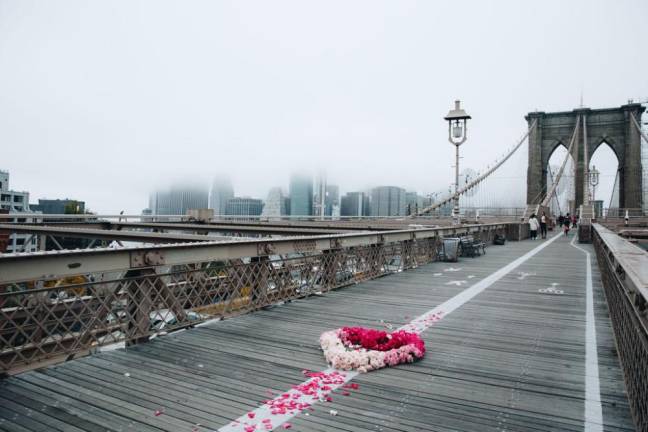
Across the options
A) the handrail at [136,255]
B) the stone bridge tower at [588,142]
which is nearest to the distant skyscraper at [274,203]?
the stone bridge tower at [588,142]

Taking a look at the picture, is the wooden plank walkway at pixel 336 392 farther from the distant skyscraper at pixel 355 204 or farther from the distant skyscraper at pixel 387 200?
the distant skyscraper at pixel 355 204

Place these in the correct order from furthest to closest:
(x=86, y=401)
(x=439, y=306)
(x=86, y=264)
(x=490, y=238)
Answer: (x=490, y=238)
(x=439, y=306)
(x=86, y=264)
(x=86, y=401)

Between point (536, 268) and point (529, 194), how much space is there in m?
76.3

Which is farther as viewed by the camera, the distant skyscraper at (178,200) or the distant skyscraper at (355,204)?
the distant skyscraper at (355,204)

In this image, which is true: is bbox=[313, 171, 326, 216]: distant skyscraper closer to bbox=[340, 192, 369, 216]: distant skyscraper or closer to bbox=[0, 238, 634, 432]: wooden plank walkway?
bbox=[340, 192, 369, 216]: distant skyscraper

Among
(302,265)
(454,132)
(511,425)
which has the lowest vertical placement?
(511,425)

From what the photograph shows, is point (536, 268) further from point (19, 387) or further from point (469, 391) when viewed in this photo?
point (19, 387)

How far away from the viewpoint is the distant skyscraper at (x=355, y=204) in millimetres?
85562

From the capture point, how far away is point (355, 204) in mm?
88062

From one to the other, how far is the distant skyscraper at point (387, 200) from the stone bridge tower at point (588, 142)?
25.5 meters

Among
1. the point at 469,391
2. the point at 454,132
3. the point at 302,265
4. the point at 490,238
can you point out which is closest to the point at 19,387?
the point at 469,391

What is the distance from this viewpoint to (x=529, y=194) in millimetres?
84438

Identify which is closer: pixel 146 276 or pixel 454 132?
pixel 146 276

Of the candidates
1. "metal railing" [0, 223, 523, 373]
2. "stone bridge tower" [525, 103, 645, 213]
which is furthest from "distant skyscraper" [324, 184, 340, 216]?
"metal railing" [0, 223, 523, 373]
